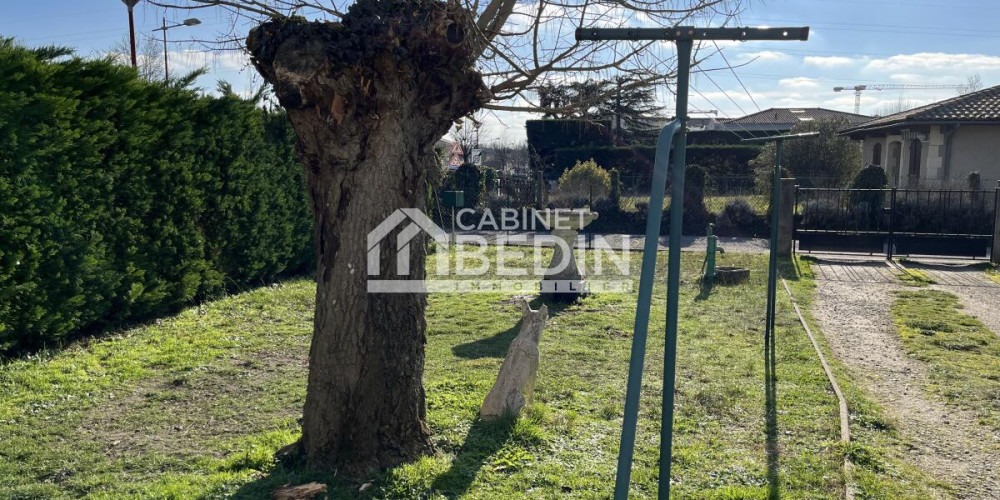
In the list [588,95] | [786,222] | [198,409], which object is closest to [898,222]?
[786,222]

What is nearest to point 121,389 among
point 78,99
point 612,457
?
point 78,99

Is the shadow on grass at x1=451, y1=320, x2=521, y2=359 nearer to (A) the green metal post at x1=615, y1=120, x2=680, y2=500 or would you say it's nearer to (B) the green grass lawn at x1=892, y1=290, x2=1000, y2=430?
(B) the green grass lawn at x1=892, y1=290, x2=1000, y2=430

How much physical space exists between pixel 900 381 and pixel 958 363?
111cm

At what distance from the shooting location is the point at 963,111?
20.6m

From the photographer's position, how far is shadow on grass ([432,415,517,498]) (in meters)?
4.02

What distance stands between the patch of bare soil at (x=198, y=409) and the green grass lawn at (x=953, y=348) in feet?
17.7

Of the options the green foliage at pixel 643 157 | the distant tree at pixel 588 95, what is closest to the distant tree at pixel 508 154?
the green foliage at pixel 643 157

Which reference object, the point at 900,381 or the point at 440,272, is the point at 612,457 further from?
the point at 440,272

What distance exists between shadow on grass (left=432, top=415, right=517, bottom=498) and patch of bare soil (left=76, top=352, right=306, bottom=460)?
1407mm

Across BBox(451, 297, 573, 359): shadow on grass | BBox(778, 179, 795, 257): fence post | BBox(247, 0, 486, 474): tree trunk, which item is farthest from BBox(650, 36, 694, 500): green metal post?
BBox(778, 179, 795, 257): fence post

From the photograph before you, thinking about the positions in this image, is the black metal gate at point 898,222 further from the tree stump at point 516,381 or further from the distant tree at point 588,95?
the tree stump at point 516,381

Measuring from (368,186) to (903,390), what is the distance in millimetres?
5046

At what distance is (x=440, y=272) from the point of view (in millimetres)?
13367

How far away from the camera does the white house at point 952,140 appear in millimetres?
19938
